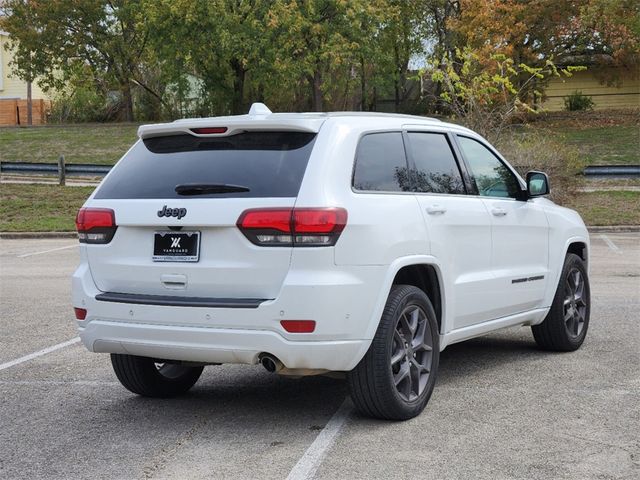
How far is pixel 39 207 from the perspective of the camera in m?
25.1

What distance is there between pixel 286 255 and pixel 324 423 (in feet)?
3.85

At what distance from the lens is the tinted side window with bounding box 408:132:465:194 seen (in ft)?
21.8

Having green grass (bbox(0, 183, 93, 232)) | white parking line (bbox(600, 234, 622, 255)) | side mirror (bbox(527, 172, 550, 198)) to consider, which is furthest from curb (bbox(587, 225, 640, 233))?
side mirror (bbox(527, 172, 550, 198))

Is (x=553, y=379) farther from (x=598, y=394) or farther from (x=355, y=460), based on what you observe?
(x=355, y=460)

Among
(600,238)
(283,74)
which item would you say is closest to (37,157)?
(283,74)

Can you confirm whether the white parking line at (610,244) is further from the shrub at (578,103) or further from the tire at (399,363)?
the shrub at (578,103)

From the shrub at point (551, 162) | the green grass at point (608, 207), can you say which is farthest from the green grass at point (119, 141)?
the shrub at point (551, 162)

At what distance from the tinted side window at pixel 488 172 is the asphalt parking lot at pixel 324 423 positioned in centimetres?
134

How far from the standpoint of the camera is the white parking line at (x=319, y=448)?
16.6 ft

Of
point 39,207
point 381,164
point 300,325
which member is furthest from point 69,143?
point 300,325

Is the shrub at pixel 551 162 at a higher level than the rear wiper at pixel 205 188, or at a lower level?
lower

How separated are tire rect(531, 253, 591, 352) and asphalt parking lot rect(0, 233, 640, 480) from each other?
107mm

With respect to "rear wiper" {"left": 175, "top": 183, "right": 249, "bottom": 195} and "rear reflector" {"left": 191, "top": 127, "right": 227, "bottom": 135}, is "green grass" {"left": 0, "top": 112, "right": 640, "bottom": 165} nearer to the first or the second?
"rear reflector" {"left": 191, "top": 127, "right": 227, "bottom": 135}

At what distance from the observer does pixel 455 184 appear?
6996mm
